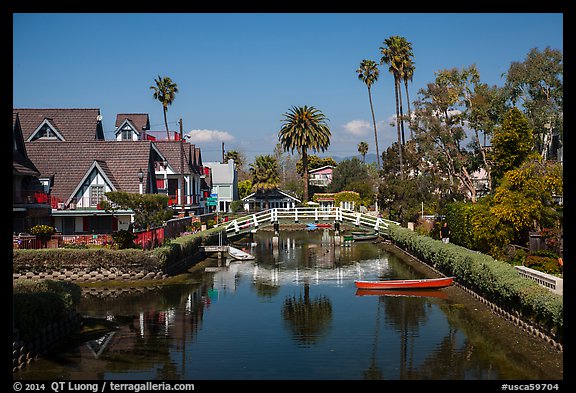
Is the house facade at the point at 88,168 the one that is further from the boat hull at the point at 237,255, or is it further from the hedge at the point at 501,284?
the hedge at the point at 501,284

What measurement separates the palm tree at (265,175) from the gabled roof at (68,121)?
44.3 meters

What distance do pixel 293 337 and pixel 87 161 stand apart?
122ft

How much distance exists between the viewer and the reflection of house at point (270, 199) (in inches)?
4380

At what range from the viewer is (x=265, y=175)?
359 feet

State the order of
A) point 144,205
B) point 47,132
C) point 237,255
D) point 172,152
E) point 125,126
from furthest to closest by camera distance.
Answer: point 125,126 < point 172,152 < point 47,132 < point 237,255 < point 144,205

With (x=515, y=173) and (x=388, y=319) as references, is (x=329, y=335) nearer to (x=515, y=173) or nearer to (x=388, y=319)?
(x=388, y=319)

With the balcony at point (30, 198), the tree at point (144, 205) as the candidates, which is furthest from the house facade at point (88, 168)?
the tree at point (144, 205)

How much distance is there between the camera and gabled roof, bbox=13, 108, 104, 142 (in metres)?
65.4

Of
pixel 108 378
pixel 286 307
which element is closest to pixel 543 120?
pixel 286 307

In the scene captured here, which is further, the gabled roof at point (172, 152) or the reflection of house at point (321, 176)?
the reflection of house at point (321, 176)

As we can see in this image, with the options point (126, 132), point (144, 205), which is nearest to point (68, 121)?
point (126, 132)

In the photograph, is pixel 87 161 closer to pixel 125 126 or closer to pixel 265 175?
pixel 125 126

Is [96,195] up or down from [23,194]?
up

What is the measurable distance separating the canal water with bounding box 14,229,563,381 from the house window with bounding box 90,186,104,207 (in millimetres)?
16115
